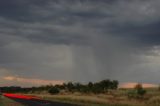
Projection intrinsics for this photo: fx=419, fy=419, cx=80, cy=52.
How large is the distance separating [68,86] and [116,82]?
3352 centimetres

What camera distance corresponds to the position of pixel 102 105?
198 feet

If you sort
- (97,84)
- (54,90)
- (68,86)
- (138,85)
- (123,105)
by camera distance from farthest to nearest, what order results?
(68,86)
(54,90)
(97,84)
(138,85)
(123,105)

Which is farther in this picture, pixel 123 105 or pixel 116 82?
pixel 116 82

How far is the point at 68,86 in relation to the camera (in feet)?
597

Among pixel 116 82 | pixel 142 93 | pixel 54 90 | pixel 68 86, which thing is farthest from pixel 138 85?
pixel 68 86

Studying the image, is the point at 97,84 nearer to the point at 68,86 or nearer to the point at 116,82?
the point at 116,82

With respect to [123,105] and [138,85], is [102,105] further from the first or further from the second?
[138,85]

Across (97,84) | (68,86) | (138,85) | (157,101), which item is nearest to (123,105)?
(157,101)

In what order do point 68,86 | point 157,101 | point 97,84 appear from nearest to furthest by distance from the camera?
point 157,101
point 97,84
point 68,86

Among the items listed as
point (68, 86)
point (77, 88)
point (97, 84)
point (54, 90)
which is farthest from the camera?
point (68, 86)

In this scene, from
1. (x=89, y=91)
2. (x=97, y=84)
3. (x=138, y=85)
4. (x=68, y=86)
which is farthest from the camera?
(x=68, y=86)

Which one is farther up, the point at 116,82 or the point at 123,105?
the point at 116,82

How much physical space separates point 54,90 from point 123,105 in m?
101

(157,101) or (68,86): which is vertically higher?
(68,86)
